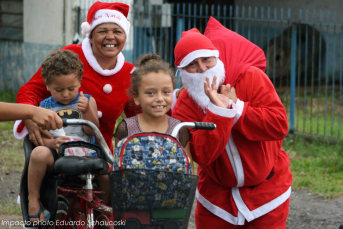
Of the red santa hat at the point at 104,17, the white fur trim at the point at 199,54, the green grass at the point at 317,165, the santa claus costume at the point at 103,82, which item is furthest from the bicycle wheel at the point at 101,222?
the green grass at the point at 317,165

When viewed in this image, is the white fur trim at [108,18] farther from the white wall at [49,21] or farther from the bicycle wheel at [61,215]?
the white wall at [49,21]

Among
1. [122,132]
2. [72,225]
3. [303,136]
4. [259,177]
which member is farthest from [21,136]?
[303,136]

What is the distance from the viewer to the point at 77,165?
9.11 feet

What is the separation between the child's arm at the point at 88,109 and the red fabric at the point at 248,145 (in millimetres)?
578

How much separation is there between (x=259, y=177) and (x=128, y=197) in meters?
1.08

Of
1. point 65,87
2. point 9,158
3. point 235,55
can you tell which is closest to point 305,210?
point 235,55

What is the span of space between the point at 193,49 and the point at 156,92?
15.9 inches

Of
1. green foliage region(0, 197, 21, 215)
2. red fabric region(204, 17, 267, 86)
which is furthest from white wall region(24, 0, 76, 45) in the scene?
red fabric region(204, 17, 267, 86)

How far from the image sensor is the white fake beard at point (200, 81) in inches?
113

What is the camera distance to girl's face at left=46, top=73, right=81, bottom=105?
10.3 feet

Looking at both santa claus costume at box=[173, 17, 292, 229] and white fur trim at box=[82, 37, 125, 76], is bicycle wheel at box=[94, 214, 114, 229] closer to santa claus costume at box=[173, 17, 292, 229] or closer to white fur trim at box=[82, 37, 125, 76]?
santa claus costume at box=[173, 17, 292, 229]

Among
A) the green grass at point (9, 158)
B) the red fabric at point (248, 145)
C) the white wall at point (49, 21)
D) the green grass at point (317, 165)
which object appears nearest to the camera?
the red fabric at point (248, 145)

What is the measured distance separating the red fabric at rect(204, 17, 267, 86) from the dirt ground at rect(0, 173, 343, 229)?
7.40ft

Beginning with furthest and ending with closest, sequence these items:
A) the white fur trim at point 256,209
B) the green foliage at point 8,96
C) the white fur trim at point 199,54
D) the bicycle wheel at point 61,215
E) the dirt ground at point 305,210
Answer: the green foliage at point 8,96 < the dirt ground at point 305,210 < the bicycle wheel at point 61,215 < the white fur trim at point 256,209 < the white fur trim at point 199,54
